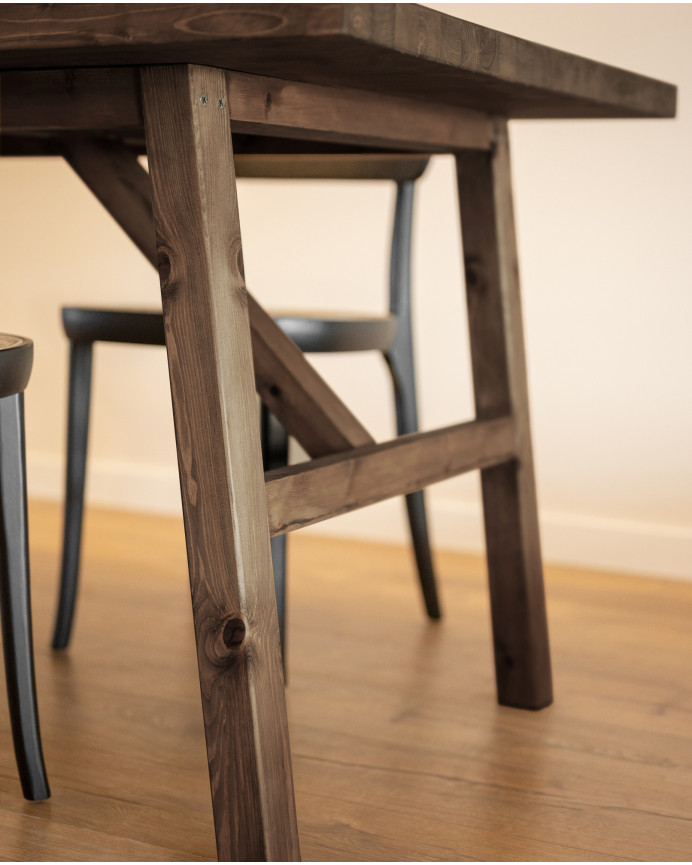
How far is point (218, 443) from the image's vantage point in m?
0.97

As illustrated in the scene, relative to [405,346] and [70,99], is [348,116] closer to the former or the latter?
[70,99]

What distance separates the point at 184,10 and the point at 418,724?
3.14 ft

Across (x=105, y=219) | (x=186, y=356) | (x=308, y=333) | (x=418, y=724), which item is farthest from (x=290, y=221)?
(x=186, y=356)

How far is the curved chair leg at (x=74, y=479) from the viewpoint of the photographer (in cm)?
169

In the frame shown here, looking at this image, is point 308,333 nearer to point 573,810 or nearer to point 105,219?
point 573,810

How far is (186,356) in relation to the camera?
0.98 meters

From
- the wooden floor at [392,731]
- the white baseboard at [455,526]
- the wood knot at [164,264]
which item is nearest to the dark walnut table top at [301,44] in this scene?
the wood knot at [164,264]

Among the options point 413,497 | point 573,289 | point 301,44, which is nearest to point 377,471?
point 301,44

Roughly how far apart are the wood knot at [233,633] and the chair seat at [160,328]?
0.63 meters

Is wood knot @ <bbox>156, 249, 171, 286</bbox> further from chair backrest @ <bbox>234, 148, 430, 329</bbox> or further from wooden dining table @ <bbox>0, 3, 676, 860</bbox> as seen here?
chair backrest @ <bbox>234, 148, 430, 329</bbox>

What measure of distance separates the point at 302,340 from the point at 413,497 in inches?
15.6

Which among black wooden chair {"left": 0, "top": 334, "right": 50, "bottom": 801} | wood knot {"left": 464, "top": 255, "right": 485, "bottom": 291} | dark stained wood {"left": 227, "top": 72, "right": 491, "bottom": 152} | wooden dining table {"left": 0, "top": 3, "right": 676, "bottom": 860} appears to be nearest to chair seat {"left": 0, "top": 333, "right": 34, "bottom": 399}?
black wooden chair {"left": 0, "top": 334, "right": 50, "bottom": 801}

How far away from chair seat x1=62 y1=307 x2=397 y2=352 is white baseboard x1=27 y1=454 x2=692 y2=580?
84cm

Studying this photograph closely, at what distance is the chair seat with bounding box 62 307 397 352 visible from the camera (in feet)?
5.04
